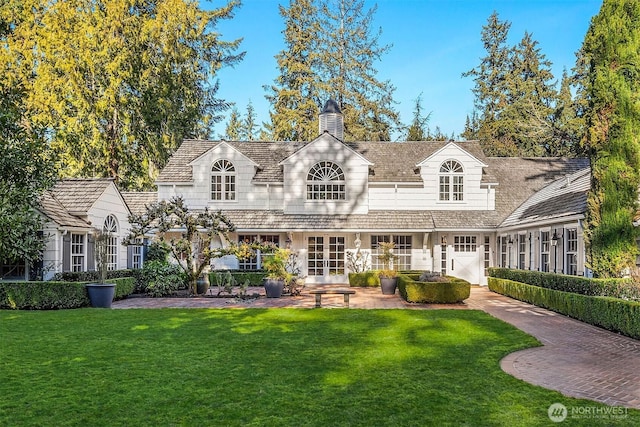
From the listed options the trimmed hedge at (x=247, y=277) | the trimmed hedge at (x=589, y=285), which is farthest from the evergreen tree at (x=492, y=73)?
the trimmed hedge at (x=589, y=285)

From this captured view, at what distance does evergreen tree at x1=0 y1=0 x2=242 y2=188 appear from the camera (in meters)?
30.5

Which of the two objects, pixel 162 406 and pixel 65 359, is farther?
pixel 65 359

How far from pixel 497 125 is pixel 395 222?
23313 millimetres

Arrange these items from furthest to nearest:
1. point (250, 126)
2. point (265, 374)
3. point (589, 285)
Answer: point (250, 126), point (589, 285), point (265, 374)

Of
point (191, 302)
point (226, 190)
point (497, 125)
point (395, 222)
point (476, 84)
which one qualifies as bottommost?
point (191, 302)

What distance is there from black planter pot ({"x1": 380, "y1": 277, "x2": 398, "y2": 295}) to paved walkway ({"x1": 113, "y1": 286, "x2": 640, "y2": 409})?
1868 millimetres

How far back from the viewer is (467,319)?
44.0 feet

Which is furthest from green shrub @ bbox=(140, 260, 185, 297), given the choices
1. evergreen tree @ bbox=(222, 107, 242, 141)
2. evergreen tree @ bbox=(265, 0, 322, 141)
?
evergreen tree @ bbox=(222, 107, 242, 141)

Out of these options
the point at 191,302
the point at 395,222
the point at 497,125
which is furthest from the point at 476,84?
the point at 191,302

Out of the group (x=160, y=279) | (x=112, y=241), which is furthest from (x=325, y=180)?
(x=112, y=241)

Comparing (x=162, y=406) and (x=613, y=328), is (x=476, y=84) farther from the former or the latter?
(x=162, y=406)

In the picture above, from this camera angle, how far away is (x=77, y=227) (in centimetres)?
1881

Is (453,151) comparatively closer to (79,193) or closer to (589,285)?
(589,285)

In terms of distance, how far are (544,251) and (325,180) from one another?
35.7 ft
